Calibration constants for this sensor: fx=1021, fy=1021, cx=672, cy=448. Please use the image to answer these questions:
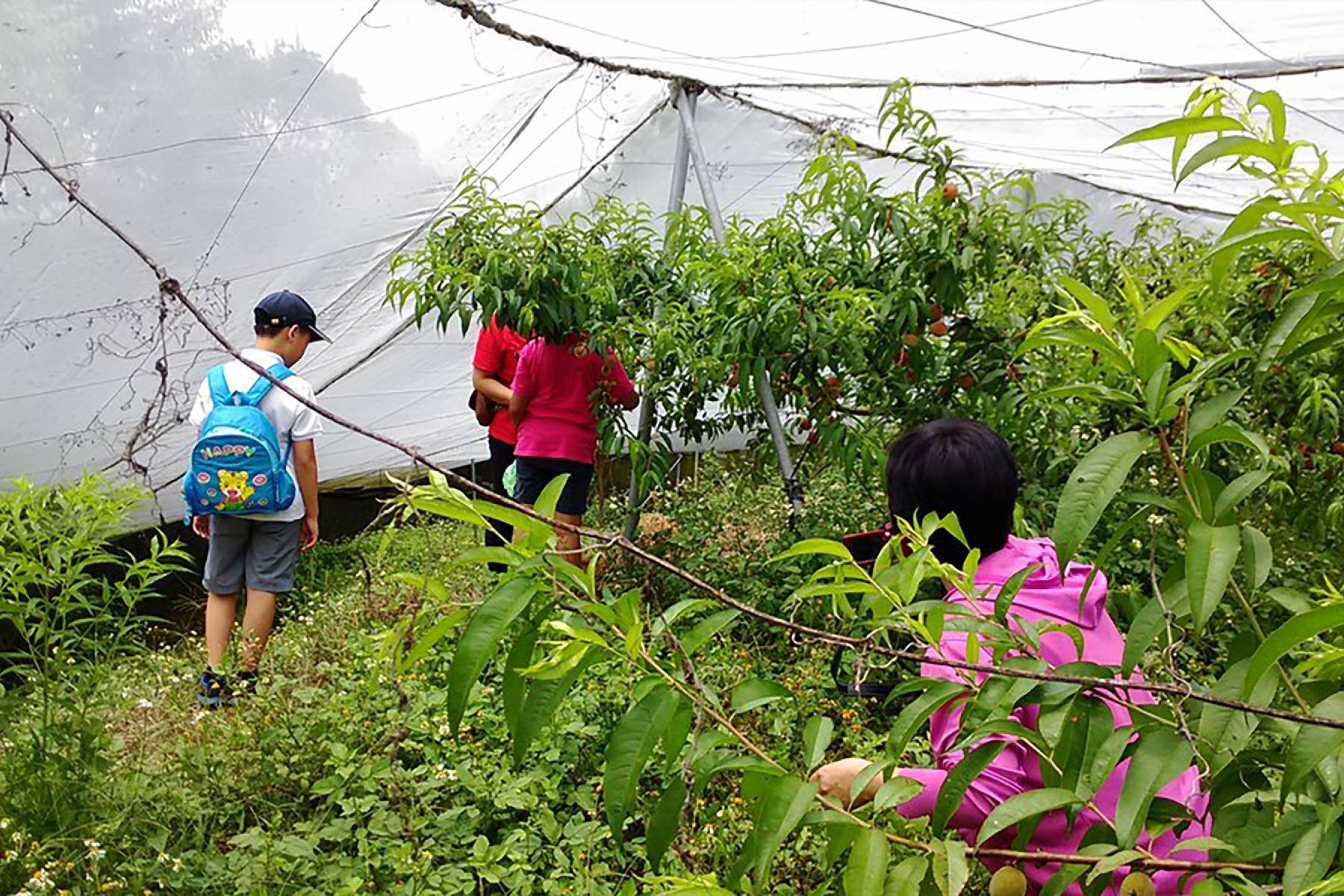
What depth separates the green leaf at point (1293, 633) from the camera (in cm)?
67

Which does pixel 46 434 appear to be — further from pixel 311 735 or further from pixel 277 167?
pixel 311 735

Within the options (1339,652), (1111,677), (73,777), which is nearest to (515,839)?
(73,777)

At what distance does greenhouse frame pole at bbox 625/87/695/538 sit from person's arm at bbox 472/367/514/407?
592 mm

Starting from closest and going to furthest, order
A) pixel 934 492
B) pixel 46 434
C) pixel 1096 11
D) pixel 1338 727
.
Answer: pixel 1338 727 < pixel 934 492 < pixel 1096 11 < pixel 46 434

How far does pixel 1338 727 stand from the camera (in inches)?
28.0

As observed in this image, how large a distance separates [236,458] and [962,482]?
2.53 metres

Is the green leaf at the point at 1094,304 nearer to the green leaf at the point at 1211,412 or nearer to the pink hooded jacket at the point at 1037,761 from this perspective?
the green leaf at the point at 1211,412

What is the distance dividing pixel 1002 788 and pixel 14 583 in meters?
2.07

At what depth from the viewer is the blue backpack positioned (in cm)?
328

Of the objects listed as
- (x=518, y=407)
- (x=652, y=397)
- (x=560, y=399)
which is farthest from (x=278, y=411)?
(x=652, y=397)

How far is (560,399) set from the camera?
410 centimetres

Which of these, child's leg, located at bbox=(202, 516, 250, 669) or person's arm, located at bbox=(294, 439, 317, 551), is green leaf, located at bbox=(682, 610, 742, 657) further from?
child's leg, located at bbox=(202, 516, 250, 669)

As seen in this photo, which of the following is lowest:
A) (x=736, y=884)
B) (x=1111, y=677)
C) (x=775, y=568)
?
(x=775, y=568)

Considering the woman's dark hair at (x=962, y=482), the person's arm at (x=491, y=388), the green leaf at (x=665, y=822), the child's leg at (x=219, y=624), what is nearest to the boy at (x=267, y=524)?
the child's leg at (x=219, y=624)
